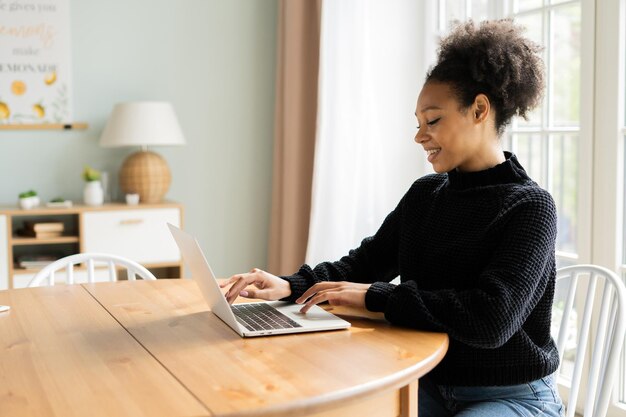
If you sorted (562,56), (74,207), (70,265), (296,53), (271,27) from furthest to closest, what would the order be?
(271,27) → (296,53) → (74,207) → (562,56) → (70,265)

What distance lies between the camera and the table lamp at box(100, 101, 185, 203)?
375 cm

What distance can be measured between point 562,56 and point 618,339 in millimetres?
1519

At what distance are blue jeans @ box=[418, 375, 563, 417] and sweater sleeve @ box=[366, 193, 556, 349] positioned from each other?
5.9 inches

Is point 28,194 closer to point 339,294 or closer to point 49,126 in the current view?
point 49,126

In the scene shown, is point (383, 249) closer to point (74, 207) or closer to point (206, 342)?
point (206, 342)

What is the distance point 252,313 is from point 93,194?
88.8 inches

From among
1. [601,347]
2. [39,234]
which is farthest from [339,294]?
[39,234]

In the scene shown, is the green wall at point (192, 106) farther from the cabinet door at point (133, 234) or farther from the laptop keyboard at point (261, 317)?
the laptop keyboard at point (261, 317)

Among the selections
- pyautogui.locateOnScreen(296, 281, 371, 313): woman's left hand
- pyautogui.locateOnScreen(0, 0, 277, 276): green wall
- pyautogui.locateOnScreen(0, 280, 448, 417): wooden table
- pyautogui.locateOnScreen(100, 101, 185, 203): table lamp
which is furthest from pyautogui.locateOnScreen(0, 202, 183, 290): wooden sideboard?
pyautogui.locateOnScreen(296, 281, 371, 313): woman's left hand

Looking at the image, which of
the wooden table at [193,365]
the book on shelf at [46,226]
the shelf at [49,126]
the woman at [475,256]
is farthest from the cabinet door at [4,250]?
the woman at [475,256]

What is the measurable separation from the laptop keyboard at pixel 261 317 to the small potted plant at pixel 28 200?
218cm

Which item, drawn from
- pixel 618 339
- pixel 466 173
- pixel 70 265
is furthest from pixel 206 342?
pixel 70 265

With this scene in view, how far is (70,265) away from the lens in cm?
247

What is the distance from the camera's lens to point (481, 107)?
1.79 meters
